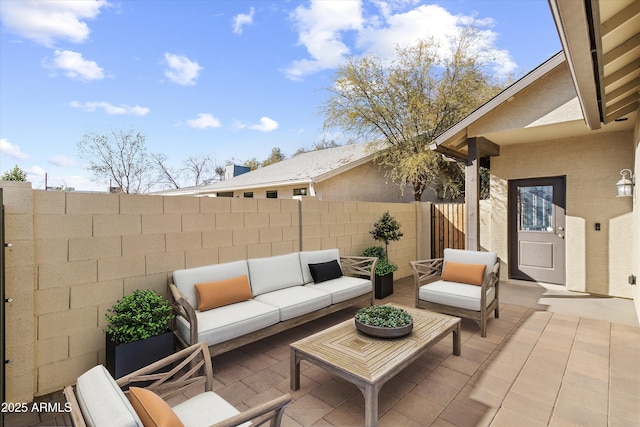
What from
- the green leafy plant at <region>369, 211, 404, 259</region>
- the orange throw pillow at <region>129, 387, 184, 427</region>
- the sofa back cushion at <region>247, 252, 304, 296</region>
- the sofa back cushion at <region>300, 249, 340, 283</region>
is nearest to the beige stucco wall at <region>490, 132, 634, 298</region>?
the green leafy plant at <region>369, 211, 404, 259</region>

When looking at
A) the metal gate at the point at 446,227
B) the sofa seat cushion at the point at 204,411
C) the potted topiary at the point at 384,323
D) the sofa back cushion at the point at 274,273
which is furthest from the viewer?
the metal gate at the point at 446,227

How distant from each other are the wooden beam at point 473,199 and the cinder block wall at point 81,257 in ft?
13.9

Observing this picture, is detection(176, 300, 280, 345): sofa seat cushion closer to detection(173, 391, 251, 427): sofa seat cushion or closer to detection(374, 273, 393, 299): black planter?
detection(173, 391, 251, 427): sofa seat cushion

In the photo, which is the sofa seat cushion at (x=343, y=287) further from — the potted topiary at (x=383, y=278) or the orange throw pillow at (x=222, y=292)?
the orange throw pillow at (x=222, y=292)

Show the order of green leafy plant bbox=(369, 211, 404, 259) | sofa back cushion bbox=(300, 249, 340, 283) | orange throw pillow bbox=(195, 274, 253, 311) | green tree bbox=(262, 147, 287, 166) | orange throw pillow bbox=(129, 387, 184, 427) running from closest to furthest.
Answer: orange throw pillow bbox=(129, 387, 184, 427) → orange throw pillow bbox=(195, 274, 253, 311) → sofa back cushion bbox=(300, 249, 340, 283) → green leafy plant bbox=(369, 211, 404, 259) → green tree bbox=(262, 147, 287, 166)

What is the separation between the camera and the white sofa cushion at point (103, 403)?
106cm

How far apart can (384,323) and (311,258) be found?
2.13m

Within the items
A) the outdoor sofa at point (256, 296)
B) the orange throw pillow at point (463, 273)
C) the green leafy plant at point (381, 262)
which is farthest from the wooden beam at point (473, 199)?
the outdoor sofa at point (256, 296)

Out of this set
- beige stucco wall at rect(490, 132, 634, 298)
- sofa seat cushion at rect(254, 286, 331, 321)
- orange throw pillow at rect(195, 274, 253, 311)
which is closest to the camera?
orange throw pillow at rect(195, 274, 253, 311)

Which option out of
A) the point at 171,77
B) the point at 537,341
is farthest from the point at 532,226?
the point at 171,77

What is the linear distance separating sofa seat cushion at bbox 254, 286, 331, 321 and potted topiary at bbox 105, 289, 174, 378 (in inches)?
47.0

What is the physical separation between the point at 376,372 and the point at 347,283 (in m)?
2.40

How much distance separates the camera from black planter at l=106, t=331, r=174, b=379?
2.62 metres

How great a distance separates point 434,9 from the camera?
808 cm
